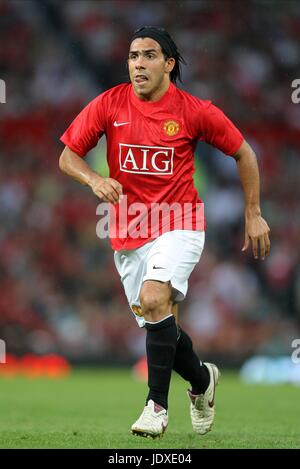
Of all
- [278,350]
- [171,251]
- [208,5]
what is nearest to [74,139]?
[171,251]

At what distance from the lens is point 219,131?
20.5 feet

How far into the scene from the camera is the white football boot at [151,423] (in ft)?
18.9

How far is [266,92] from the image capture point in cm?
1691

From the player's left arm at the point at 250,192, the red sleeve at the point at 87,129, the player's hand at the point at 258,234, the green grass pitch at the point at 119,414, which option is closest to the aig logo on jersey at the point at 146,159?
the red sleeve at the point at 87,129

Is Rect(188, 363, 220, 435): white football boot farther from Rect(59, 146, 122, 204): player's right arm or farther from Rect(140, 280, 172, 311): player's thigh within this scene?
Rect(59, 146, 122, 204): player's right arm

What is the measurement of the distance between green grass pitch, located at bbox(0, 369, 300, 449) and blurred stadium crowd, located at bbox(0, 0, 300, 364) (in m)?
1.39

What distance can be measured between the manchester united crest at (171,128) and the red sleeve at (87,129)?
38 cm

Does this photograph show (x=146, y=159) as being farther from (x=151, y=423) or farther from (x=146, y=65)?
(x=151, y=423)

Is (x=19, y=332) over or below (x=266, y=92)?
below

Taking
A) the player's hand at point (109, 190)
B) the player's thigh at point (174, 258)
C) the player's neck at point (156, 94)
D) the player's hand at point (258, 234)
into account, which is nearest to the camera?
the player's hand at point (109, 190)

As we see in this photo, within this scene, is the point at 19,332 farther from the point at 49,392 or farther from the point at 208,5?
the point at 208,5

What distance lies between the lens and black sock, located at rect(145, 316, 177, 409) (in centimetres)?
595

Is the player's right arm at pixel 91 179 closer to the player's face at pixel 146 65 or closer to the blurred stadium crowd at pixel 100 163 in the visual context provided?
the player's face at pixel 146 65

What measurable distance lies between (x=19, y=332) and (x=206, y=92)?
4.83 metres
